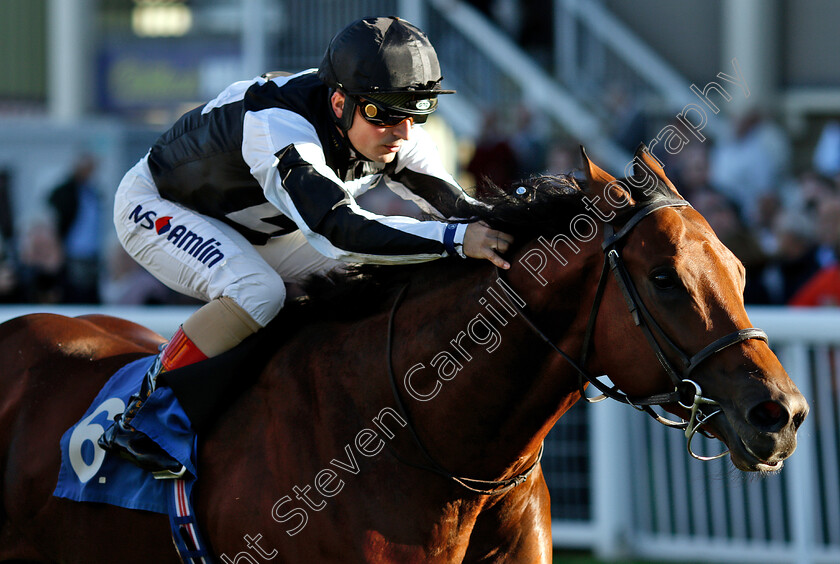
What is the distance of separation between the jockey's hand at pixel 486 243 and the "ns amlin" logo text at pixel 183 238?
0.91m

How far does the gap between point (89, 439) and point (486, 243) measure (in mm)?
1503

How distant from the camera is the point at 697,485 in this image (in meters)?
5.23

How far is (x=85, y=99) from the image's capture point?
49.4ft

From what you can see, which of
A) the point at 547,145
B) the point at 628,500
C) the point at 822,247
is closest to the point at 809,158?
the point at 547,145

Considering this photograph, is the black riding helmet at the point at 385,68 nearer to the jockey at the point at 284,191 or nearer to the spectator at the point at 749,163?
the jockey at the point at 284,191

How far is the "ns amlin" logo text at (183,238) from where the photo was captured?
3324 millimetres

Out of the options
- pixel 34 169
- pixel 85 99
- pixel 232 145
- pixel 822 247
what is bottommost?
pixel 85 99

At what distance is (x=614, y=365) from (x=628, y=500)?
300 cm

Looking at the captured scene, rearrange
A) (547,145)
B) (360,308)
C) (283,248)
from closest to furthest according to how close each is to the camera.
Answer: (360,308)
(283,248)
(547,145)

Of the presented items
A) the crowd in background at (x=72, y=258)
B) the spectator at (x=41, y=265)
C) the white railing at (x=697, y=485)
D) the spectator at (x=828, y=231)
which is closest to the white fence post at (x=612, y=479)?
the white railing at (x=697, y=485)

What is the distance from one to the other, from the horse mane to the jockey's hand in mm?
44

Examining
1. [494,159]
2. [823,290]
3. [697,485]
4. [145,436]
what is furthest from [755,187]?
[145,436]

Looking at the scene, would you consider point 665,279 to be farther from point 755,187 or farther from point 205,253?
point 755,187

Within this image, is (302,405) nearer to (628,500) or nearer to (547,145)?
(628,500)
